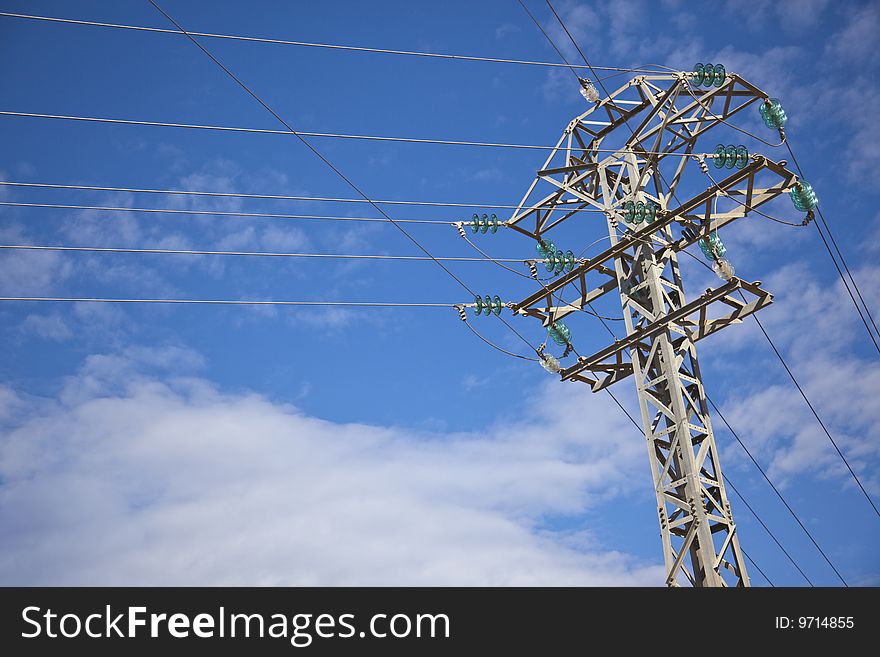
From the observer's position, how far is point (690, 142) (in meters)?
15.3

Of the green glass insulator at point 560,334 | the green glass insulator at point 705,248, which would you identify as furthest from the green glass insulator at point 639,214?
the green glass insulator at point 560,334

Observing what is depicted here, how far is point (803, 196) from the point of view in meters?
14.1

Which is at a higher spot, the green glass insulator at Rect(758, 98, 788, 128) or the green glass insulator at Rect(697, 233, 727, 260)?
the green glass insulator at Rect(758, 98, 788, 128)

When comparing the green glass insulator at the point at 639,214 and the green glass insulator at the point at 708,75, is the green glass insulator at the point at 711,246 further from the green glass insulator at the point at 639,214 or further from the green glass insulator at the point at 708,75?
the green glass insulator at the point at 708,75

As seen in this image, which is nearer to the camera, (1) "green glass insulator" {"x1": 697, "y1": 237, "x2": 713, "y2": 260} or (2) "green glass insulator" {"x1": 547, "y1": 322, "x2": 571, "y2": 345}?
(1) "green glass insulator" {"x1": 697, "y1": 237, "x2": 713, "y2": 260}

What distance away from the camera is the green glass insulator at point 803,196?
14094mm

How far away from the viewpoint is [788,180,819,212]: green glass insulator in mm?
14094

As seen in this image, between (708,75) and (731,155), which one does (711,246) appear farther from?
(708,75)

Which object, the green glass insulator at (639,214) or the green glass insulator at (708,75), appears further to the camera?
the green glass insulator at (708,75)

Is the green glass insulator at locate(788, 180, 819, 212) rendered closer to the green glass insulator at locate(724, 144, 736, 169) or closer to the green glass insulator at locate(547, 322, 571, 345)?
the green glass insulator at locate(724, 144, 736, 169)

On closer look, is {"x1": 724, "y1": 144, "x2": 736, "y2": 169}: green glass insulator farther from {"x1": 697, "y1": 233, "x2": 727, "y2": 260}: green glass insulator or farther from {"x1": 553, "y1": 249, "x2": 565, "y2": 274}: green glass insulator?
{"x1": 553, "y1": 249, "x2": 565, "y2": 274}: green glass insulator

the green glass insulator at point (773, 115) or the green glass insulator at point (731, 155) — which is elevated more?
the green glass insulator at point (773, 115)

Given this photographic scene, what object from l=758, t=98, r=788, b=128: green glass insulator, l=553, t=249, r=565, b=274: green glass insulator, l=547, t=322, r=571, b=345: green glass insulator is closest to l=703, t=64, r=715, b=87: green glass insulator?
l=758, t=98, r=788, b=128: green glass insulator
